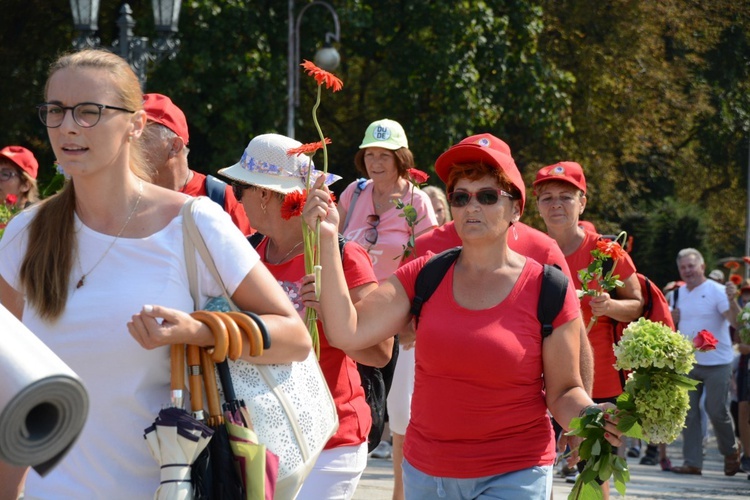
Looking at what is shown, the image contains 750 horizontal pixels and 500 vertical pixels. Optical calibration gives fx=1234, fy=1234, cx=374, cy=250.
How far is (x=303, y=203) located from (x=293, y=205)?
0.13 ft

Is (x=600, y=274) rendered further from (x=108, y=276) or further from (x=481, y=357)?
(x=108, y=276)

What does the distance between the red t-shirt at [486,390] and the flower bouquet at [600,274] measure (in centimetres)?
234

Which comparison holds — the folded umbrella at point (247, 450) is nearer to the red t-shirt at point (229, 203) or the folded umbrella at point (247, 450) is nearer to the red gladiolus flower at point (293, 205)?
the red gladiolus flower at point (293, 205)

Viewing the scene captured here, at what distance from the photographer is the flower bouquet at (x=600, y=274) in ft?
21.7

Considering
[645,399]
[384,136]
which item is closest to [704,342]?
[645,399]

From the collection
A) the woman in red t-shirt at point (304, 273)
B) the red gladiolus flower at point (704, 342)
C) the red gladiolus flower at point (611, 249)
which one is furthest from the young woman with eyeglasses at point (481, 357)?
the red gladiolus flower at point (611, 249)

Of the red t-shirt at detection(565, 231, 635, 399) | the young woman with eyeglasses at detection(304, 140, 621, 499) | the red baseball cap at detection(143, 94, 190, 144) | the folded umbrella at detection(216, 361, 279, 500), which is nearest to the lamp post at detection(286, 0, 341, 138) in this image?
the red t-shirt at detection(565, 231, 635, 399)

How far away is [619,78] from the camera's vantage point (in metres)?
28.5

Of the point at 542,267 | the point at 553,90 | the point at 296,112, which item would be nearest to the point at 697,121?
the point at 553,90

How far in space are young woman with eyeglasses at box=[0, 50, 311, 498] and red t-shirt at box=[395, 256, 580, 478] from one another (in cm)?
119

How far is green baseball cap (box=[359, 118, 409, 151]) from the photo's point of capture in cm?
821

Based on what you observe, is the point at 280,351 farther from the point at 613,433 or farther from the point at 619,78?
the point at 619,78

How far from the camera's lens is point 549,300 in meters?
4.29

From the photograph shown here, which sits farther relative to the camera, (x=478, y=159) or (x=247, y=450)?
(x=478, y=159)
